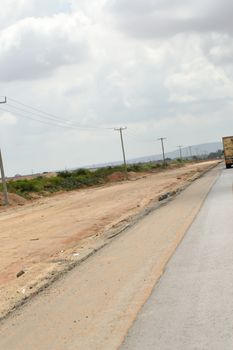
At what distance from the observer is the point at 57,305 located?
29.1 ft

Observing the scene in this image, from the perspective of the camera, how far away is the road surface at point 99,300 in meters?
6.94

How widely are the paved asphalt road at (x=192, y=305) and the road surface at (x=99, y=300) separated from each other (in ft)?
0.22

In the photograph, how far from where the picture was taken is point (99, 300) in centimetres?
878

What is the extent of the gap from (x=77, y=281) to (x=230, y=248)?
3338 millimetres

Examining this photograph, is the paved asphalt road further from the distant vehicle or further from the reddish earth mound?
the distant vehicle

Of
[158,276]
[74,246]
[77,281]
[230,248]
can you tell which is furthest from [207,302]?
[74,246]

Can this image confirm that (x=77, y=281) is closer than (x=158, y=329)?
No

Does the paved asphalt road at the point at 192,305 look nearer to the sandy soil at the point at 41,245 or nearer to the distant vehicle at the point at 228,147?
the sandy soil at the point at 41,245

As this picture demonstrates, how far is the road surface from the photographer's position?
6941 millimetres

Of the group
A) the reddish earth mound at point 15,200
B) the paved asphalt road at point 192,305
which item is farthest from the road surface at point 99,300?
the reddish earth mound at point 15,200

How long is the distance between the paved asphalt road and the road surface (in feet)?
0.22

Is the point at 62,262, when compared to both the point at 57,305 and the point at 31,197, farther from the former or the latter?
the point at 31,197

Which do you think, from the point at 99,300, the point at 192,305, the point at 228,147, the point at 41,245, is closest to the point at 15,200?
the point at 41,245

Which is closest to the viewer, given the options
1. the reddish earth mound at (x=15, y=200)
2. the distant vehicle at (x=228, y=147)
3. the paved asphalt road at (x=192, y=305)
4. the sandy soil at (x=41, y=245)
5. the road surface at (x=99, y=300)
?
the paved asphalt road at (x=192, y=305)
